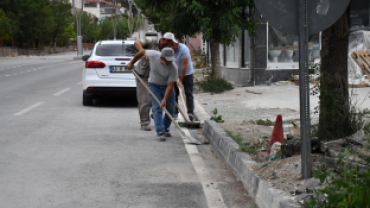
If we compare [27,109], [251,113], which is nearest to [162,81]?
[251,113]

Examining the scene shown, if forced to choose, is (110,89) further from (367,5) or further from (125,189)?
(367,5)

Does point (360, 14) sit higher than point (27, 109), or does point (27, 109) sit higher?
point (360, 14)

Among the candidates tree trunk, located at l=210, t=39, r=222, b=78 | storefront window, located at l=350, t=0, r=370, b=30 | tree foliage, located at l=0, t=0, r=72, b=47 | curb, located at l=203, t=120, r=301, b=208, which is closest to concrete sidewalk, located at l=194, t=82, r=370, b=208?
curb, located at l=203, t=120, r=301, b=208

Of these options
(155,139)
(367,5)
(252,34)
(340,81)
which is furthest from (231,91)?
(340,81)

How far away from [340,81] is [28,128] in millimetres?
5127

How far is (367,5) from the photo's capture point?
49.7 feet

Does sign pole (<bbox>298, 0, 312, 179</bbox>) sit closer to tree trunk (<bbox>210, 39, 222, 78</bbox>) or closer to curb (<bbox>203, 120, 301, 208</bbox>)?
curb (<bbox>203, 120, 301, 208</bbox>)

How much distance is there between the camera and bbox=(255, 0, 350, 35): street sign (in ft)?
13.7

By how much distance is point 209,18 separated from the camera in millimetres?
14258

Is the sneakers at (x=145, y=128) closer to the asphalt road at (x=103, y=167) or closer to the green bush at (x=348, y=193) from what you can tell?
the asphalt road at (x=103, y=167)

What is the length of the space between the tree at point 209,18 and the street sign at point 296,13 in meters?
9.92

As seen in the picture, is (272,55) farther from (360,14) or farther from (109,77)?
(109,77)

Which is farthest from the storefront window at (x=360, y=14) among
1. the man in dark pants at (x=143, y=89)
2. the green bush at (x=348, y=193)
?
the green bush at (x=348, y=193)

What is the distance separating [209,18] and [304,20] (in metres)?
10.2
